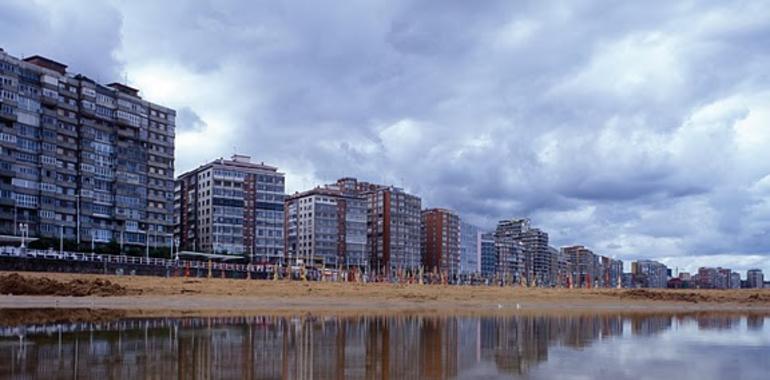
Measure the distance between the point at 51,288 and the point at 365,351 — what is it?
43327mm

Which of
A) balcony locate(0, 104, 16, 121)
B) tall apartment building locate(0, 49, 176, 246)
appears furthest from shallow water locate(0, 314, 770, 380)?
balcony locate(0, 104, 16, 121)

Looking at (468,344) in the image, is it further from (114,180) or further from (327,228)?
(327,228)

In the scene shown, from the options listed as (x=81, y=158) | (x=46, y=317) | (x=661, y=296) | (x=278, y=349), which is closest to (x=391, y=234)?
(x=81, y=158)

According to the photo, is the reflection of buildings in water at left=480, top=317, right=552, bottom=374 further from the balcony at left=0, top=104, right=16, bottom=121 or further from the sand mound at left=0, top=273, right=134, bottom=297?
the balcony at left=0, top=104, right=16, bottom=121

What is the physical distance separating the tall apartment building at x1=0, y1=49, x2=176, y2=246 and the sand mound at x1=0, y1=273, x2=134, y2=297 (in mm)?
48052

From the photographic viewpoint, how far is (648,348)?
28.6 m

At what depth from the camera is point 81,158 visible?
11606 centimetres

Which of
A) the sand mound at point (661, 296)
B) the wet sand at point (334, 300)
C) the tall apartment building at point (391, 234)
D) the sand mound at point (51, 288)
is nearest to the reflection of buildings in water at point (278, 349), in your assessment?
the wet sand at point (334, 300)

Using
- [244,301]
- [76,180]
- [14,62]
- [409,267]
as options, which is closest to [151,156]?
[76,180]

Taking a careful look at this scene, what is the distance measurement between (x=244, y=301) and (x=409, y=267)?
454 feet

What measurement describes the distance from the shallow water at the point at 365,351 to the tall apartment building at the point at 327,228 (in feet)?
452

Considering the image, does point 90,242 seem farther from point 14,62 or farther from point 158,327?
point 158,327

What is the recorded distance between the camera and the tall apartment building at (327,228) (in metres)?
177

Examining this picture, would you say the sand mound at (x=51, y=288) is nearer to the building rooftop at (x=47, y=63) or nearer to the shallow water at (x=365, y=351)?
the shallow water at (x=365, y=351)
